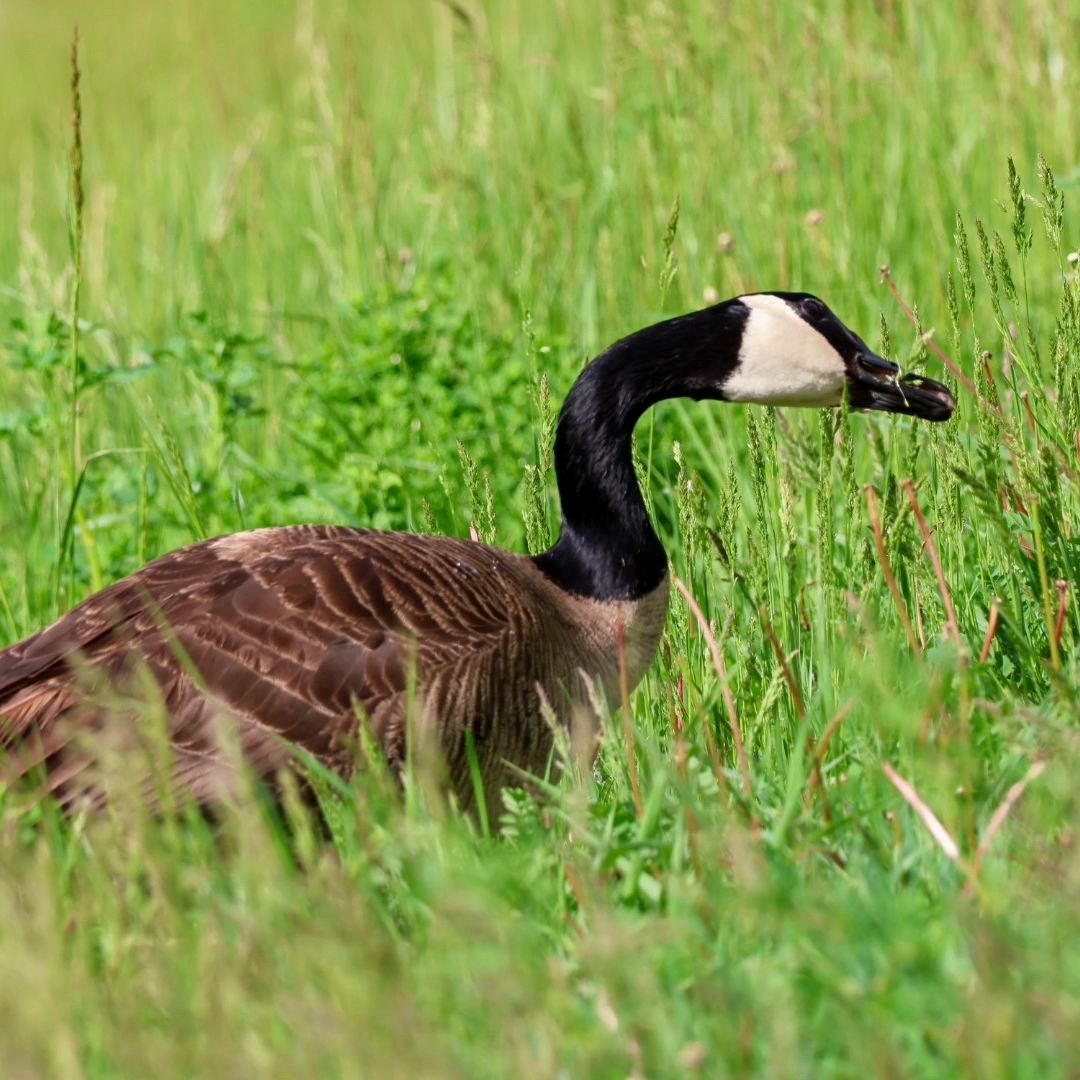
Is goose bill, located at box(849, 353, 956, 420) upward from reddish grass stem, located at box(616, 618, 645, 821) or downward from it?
upward

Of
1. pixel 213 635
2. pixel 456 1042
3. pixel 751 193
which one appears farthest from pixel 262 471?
pixel 456 1042

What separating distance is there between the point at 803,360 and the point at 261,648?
1.55 m

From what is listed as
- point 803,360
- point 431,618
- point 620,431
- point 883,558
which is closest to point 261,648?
point 431,618

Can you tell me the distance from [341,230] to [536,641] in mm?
3792

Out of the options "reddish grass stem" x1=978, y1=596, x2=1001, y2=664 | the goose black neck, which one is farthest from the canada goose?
"reddish grass stem" x1=978, y1=596, x2=1001, y2=664

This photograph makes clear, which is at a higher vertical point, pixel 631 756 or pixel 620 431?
pixel 620 431

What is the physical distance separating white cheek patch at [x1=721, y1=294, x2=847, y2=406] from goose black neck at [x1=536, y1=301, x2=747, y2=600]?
0.04 meters

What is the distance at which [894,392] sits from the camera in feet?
12.4

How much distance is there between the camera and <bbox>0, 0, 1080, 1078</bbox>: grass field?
193 cm

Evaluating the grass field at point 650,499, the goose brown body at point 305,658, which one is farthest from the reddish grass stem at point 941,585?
the goose brown body at point 305,658

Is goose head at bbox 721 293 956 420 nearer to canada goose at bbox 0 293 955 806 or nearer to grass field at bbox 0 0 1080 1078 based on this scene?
canada goose at bbox 0 293 955 806

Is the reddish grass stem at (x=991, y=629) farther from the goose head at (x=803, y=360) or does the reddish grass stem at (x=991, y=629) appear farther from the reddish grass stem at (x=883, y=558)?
the goose head at (x=803, y=360)

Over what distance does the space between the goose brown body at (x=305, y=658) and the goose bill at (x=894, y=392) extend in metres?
0.96

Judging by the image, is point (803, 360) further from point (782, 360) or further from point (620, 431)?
point (620, 431)
